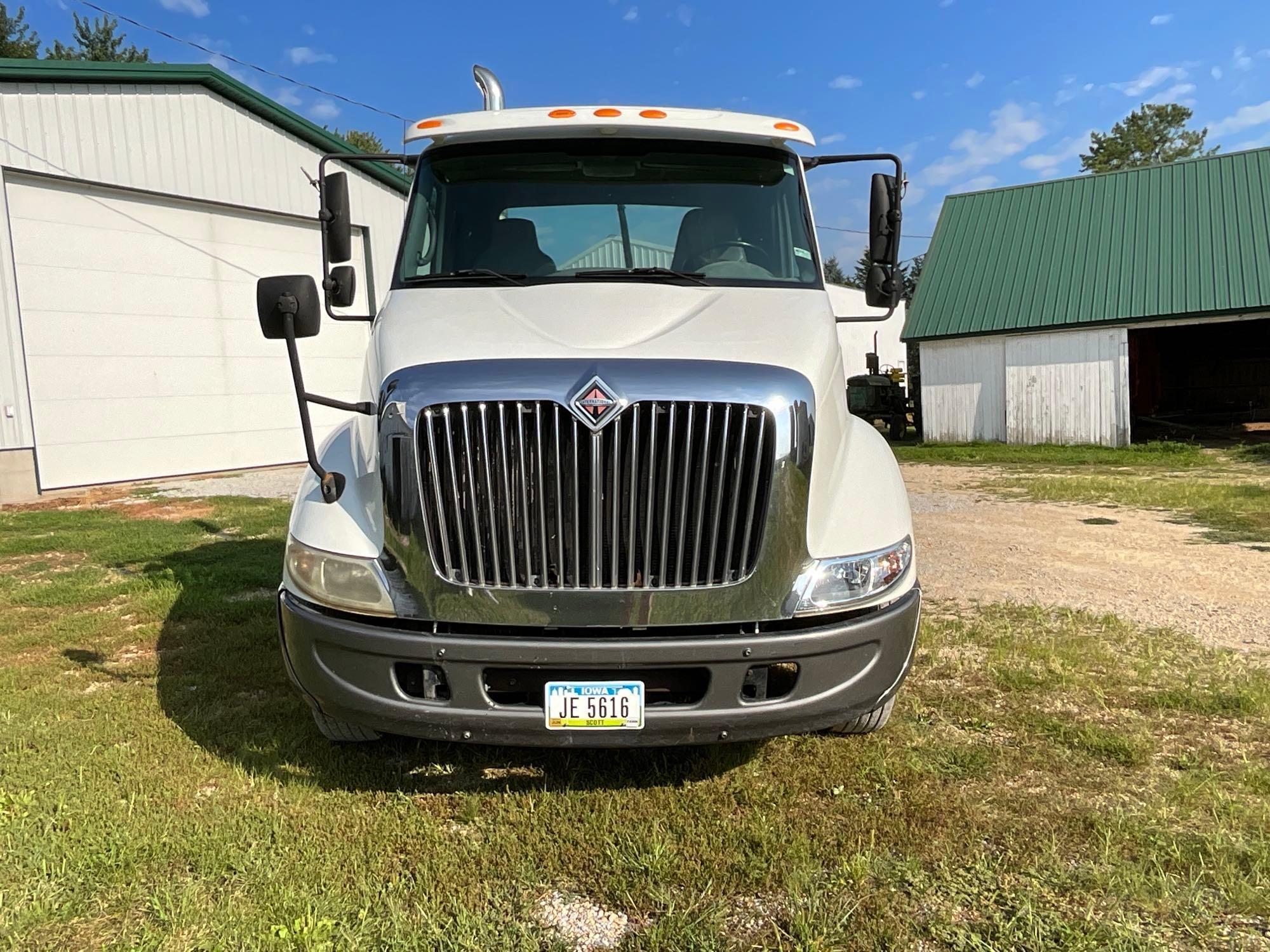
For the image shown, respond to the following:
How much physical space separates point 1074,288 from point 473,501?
1831cm

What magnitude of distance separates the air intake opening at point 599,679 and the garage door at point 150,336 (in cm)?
1117

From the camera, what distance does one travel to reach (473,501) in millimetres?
2678

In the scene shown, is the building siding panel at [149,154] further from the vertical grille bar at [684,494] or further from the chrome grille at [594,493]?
the vertical grille bar at [684,494]

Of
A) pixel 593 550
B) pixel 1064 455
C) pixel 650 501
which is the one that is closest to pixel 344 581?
pixel 593 550

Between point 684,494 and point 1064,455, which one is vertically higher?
point 684,494

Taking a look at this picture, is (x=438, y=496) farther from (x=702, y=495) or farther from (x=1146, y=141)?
(x=1146, y=141)

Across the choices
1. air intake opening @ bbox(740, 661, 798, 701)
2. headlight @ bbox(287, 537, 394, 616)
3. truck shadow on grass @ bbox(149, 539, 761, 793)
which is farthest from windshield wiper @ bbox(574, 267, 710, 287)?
truck shadow on grass @ bbox(149, 539, 761, 793)

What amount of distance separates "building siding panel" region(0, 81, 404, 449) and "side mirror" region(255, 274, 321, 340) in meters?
6.78

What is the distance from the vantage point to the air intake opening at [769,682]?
2682mm

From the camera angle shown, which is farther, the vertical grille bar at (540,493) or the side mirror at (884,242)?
the side mirror at (884,242)

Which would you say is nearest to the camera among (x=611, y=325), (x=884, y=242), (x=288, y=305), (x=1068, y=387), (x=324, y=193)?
(x=288, y=305)

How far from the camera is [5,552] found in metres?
7.70

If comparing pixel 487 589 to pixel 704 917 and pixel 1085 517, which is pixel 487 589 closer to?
pixel 704 917

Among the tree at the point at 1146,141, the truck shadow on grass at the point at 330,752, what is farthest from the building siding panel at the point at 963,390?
the tree at the point at 1146,141
